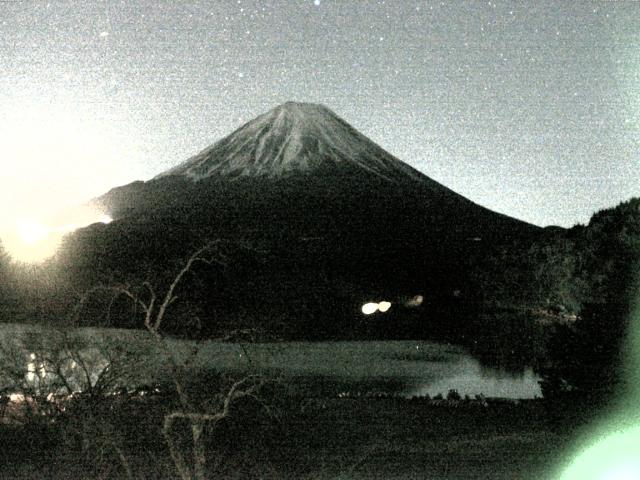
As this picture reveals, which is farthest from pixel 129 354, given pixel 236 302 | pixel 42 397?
pixel 236 302

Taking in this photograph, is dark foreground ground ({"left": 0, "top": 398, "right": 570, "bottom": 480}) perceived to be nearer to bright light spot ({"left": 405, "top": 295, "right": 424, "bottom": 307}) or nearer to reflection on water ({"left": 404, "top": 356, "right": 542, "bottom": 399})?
reflection on water ({"left": 404, "top": 356, "right": 542, "bottom": 399})

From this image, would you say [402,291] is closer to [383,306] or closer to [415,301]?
[415,301]

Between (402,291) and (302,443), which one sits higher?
(402,291)

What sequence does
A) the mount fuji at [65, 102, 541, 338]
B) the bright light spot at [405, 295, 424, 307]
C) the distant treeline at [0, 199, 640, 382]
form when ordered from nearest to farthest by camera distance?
the distant treeline at [0, 199, 640, 382], the bright light spot at [405, 295, 424, 307], the mount fuji at [65, 102, 541, 338]

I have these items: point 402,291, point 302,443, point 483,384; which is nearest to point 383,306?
point 402,291

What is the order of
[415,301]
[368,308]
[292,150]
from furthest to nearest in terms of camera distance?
1. [292,150]
2. [415,301]
3. [368,308]

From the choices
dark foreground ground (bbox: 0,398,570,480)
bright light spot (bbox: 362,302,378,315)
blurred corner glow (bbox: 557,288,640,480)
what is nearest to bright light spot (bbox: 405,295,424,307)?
bright light spot (bbox: 362,302,378,315)
